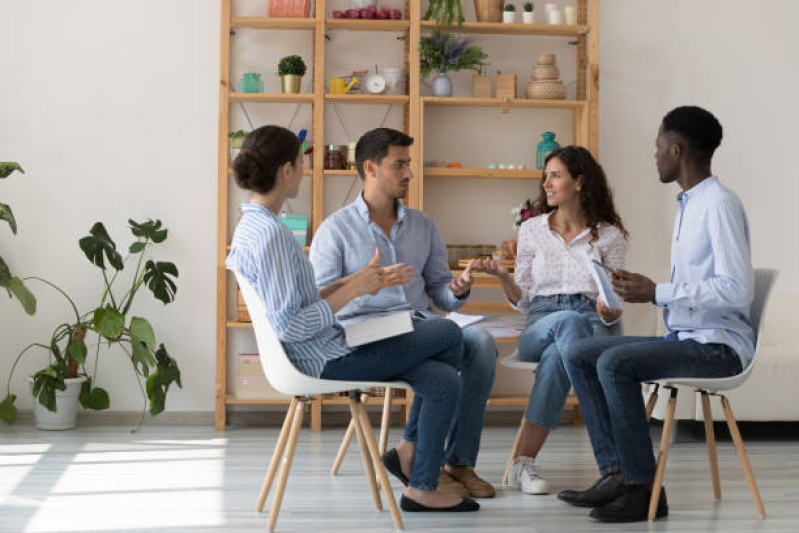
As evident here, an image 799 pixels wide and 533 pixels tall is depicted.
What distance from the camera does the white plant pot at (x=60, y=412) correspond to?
15.2ft

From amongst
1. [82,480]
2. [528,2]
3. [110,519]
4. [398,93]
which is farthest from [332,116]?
[110,519]

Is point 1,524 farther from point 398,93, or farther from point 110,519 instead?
point 398,93

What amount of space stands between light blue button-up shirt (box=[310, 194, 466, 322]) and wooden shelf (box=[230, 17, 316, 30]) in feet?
5.11

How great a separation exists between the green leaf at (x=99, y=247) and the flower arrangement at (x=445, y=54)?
171 centimetres

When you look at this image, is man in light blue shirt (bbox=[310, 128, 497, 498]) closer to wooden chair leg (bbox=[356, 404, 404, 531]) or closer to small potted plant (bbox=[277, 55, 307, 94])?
wooden chair leg (bbox=[356, 404, 404, 531])

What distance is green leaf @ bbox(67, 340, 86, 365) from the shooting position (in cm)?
450

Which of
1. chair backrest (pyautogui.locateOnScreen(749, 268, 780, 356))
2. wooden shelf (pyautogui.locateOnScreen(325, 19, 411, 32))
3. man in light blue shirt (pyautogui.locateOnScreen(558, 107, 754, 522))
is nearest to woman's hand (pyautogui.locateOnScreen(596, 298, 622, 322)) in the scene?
man in light blue shirt (pyautogui.locateOnScreen(558, 107, 754, 522))

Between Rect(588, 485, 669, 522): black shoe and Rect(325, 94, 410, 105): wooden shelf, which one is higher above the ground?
Rect(325, 94, 410, 105): wooden shelf

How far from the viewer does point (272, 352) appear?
9.34 feet

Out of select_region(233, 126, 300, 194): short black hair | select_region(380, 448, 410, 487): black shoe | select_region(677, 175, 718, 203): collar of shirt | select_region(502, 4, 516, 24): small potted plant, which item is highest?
select_region(502, 4, 516, 24): small potted plant

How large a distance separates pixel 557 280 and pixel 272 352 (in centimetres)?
131

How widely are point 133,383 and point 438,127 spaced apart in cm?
203

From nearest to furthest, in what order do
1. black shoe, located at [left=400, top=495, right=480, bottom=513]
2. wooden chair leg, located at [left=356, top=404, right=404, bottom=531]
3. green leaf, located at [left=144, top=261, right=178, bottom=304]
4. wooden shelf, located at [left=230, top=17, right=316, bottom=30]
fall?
wooden chair leg, located at [left=356, top=404, right=404, bottom=531] → black shoe, located at [left=400, top=495, right=480, bottom=513] → green leaf, located at [left=144, top=261, right=178, bottom=304] → wooden shelf, located at [left=230, top=17, right=316, bottom=30]

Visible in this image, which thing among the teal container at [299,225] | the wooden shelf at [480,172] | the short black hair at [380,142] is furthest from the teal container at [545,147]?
the short black hair at [380,142]
